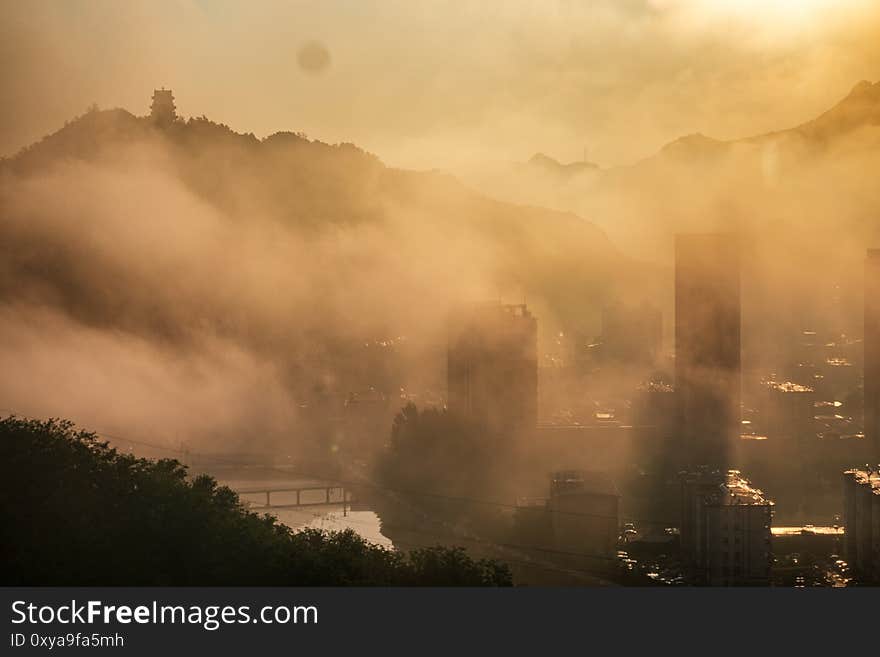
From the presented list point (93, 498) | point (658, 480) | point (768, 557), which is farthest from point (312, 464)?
point (93, 498)

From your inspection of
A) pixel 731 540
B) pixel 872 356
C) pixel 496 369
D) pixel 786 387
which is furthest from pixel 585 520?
pixel 786 387

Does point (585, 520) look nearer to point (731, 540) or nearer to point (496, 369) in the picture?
point (731, 540)

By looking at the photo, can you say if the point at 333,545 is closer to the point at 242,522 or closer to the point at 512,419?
the point at 242,522

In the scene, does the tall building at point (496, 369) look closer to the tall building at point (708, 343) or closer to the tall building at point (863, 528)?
the tall building at point (708, 343)

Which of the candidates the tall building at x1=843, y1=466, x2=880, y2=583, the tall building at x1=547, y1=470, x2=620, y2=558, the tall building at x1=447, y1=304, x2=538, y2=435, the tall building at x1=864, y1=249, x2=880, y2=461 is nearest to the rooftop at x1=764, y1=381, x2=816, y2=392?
the tall building at x1=864, y1=249, x2=880, y2=461

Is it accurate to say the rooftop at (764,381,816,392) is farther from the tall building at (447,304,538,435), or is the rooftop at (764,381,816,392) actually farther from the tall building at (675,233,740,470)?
the tall building at (447,304,538,435)

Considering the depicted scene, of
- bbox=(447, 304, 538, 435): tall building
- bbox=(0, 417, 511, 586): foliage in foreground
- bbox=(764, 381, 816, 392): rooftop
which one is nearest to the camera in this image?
bbox=(0, 417, 511, 586): foliage in foreground

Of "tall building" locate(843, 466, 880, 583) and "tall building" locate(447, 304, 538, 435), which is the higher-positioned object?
"tall building" locate(447, 304, 538, 435)
